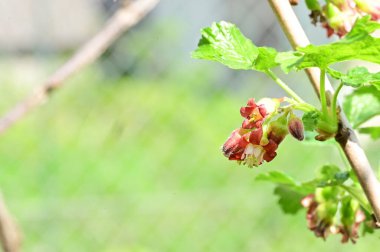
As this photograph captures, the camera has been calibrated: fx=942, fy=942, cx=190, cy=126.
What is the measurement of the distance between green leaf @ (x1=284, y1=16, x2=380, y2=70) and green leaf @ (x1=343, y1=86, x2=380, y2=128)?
0.25m

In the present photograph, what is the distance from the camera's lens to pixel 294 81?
14.3 feet

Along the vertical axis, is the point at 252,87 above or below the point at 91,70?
below

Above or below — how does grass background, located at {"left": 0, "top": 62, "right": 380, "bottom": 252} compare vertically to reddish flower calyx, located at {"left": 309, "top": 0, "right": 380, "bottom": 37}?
below

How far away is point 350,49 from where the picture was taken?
0.56 m

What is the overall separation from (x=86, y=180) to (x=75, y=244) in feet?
1.38

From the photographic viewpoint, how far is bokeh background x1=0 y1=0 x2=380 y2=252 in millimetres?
4168

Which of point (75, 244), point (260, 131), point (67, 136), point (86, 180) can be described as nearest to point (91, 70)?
point (67, 136)

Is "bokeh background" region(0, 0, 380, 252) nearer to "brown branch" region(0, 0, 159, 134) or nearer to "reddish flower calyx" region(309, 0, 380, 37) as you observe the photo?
"brown branch" region(0, 0, 159, 134)

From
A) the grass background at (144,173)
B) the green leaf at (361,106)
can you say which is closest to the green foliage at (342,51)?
the green leaf at (361,106)

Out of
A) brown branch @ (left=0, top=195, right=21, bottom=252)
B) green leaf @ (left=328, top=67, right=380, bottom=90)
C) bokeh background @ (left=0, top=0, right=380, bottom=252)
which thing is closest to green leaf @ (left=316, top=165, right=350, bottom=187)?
green leaf @ (left=328, top=67, right=380, bottom=90)

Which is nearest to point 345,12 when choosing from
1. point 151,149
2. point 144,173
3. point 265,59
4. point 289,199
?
point 265,59

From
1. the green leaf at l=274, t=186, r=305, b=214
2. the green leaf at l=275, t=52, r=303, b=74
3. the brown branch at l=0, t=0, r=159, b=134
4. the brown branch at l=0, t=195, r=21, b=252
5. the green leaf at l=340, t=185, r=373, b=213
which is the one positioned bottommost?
the green leaf at l=274, t=186, r=305, b=214

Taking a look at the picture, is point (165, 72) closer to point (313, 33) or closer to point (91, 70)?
point (91, 70)

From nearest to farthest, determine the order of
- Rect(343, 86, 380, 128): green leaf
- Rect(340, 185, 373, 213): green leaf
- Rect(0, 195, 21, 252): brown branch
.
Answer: Rect(340, 185, 373, 213): green leaf → Rect(343, 86, 380, 128): green leaf → Rect(0, 195, 21, 252): brown branch
